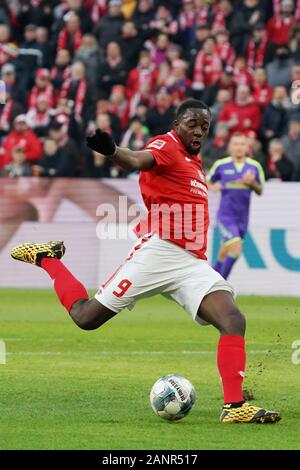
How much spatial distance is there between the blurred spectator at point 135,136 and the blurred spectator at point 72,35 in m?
4.28

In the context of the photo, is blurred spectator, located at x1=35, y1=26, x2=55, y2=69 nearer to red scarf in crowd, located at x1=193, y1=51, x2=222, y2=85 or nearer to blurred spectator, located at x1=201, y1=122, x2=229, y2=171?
red scarf in crowd, located at x1=193, y1=51, x2=222, y2=85

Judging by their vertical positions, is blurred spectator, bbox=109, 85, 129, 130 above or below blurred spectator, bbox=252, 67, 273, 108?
below

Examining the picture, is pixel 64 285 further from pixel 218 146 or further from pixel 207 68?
pixel 207 68

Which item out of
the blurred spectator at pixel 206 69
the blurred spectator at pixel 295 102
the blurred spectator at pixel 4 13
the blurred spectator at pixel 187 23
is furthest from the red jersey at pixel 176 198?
the blurred spectator at pixel 4 13

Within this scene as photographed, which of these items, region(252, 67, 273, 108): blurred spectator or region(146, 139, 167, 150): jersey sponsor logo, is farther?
region(252, 67, 273, 108): blurred spectator

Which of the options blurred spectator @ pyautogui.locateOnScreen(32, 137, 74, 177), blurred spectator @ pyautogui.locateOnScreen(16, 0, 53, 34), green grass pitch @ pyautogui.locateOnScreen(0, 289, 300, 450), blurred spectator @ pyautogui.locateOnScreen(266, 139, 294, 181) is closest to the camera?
green grass pitch @ pyautogui.locateOnScreen(0, 289, 300, 450)

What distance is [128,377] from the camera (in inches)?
440

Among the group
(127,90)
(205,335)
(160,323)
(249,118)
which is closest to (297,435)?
(205,335)

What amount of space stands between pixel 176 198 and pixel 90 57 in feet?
55.5

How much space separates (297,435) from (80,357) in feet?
16.0

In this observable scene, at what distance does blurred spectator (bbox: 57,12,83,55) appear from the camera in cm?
2644

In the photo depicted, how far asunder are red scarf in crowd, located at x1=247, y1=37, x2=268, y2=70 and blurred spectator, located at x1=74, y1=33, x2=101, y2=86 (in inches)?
127

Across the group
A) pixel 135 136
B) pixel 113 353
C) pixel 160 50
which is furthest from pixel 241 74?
pixel 113 353

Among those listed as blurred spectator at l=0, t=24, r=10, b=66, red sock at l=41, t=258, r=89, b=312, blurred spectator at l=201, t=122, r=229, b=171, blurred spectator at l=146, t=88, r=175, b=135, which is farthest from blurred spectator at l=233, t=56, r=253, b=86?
red sock at l=41, t=258, r=89, b=312
